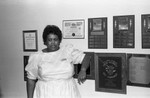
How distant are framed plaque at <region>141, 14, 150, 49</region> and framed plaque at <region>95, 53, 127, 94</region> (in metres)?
0.18

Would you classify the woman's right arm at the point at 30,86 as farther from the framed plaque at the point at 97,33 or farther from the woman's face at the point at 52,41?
the framed plaque at the point at 97,33

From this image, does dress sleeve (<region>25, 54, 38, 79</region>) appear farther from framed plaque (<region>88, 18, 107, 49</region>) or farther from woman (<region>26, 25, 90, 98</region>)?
framed plaque (<region>88, 18, 107, 49</region>)

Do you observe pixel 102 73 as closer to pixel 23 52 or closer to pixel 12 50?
pixel 23 52

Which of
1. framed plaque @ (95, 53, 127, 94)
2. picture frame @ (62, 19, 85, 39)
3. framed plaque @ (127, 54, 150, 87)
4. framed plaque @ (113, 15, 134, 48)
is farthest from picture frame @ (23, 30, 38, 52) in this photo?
framed plaque @ (127, 54, 150, 87)

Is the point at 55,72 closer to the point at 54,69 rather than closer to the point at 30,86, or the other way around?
the point at 54,69

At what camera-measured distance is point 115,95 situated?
171 cm

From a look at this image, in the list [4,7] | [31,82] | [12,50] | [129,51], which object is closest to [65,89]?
[31,82]

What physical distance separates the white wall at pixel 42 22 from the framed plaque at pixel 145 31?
0.10 feet

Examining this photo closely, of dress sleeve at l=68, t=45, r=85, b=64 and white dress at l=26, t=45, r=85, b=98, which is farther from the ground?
dress sleeve at l=68, t=45, r=85, b=64

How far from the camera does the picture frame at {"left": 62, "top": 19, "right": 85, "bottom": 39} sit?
1.80 m

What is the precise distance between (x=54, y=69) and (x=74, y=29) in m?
0.43

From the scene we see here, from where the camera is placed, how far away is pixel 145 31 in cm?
158

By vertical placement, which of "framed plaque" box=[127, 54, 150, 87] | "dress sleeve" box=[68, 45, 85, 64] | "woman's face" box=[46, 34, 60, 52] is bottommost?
"framed plaque" box=[127, 54, 150, 87]

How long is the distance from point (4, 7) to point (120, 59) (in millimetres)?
1269
